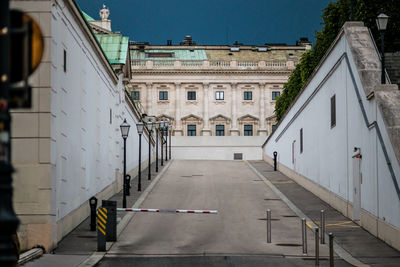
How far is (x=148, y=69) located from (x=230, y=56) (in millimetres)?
14727

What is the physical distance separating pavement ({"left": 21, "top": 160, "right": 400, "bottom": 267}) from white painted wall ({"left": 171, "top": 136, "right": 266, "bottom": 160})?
194 ft

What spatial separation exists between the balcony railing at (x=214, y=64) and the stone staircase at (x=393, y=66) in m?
82.1

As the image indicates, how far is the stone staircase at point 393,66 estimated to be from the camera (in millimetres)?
23516

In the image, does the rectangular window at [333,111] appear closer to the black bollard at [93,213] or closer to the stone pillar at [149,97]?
the black bollard at [93,213]

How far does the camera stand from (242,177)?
41562 mm

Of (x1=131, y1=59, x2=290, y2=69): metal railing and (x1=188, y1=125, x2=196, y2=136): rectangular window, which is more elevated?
(x1=131, y1=59, x2=290, y2=69): metal railing

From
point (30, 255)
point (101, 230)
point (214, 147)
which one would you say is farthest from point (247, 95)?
point (30, 255)

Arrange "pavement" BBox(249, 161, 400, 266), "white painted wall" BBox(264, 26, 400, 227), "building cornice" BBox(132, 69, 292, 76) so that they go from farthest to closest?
"building cornice" BBox(132, 69, 292, 76) → "white painted wall" BBox(264, 26, 400, 227) → "pavement" BBox(249, 161, 400, 266)

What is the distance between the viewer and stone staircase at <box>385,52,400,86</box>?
77.2 feet

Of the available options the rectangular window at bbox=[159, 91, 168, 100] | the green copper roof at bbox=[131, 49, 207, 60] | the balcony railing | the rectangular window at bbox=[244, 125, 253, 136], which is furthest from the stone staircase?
the green copper roof at bbox=[131, 49, 207, 60]

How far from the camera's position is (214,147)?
92938 mm

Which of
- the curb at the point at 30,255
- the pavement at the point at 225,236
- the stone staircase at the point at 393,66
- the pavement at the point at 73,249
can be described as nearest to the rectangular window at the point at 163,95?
the pavement at the point at 225,236

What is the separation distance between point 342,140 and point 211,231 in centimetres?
651

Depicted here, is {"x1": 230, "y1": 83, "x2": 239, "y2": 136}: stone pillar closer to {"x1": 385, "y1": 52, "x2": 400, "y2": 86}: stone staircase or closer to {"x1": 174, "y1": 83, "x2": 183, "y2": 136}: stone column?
{"x1": 174, "y1": 83, "x2": 183, "y2": 136}: stone column
